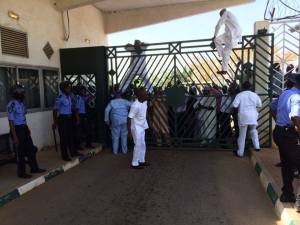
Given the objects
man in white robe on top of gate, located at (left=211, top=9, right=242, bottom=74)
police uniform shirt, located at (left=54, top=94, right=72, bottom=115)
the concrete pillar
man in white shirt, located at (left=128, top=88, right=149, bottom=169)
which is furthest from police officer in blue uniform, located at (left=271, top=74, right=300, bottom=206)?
police uniform shirt, located at (left=54, top=94, right=72, bottom=115)

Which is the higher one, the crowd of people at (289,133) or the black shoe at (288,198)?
the crowd of people at (289,133)

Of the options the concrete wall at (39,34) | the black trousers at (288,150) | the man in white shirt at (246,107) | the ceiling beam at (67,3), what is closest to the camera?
the black trousers at (288,150)

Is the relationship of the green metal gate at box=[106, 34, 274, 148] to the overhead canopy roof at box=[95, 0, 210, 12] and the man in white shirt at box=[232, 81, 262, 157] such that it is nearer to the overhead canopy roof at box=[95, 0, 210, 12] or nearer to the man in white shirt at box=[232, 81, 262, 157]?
the man in white shirt at box=[232, 81, 262, 157]

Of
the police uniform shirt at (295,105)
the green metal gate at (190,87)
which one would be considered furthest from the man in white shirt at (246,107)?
the police uniform shirt at (295,105)

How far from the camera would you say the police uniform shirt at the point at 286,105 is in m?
3.60

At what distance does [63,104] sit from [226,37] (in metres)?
3.98

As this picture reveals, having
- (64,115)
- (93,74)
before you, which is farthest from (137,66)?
(64,115)

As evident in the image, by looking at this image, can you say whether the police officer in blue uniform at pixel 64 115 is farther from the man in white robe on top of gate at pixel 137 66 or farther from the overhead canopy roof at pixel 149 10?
the overhead canopy roof at pixel 149 10

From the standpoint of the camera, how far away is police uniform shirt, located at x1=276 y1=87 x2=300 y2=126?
3.60m

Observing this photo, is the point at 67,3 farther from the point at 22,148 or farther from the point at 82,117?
the point at 22,148

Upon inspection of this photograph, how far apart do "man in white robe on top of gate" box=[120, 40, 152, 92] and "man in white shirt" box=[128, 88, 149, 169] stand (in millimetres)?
2192

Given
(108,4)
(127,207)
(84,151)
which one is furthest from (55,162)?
(108,4)

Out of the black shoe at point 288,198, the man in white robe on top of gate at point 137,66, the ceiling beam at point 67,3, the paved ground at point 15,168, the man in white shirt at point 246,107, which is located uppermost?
the ceiling beam at point 67,3

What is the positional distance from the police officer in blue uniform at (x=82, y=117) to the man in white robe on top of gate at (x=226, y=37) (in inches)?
137
